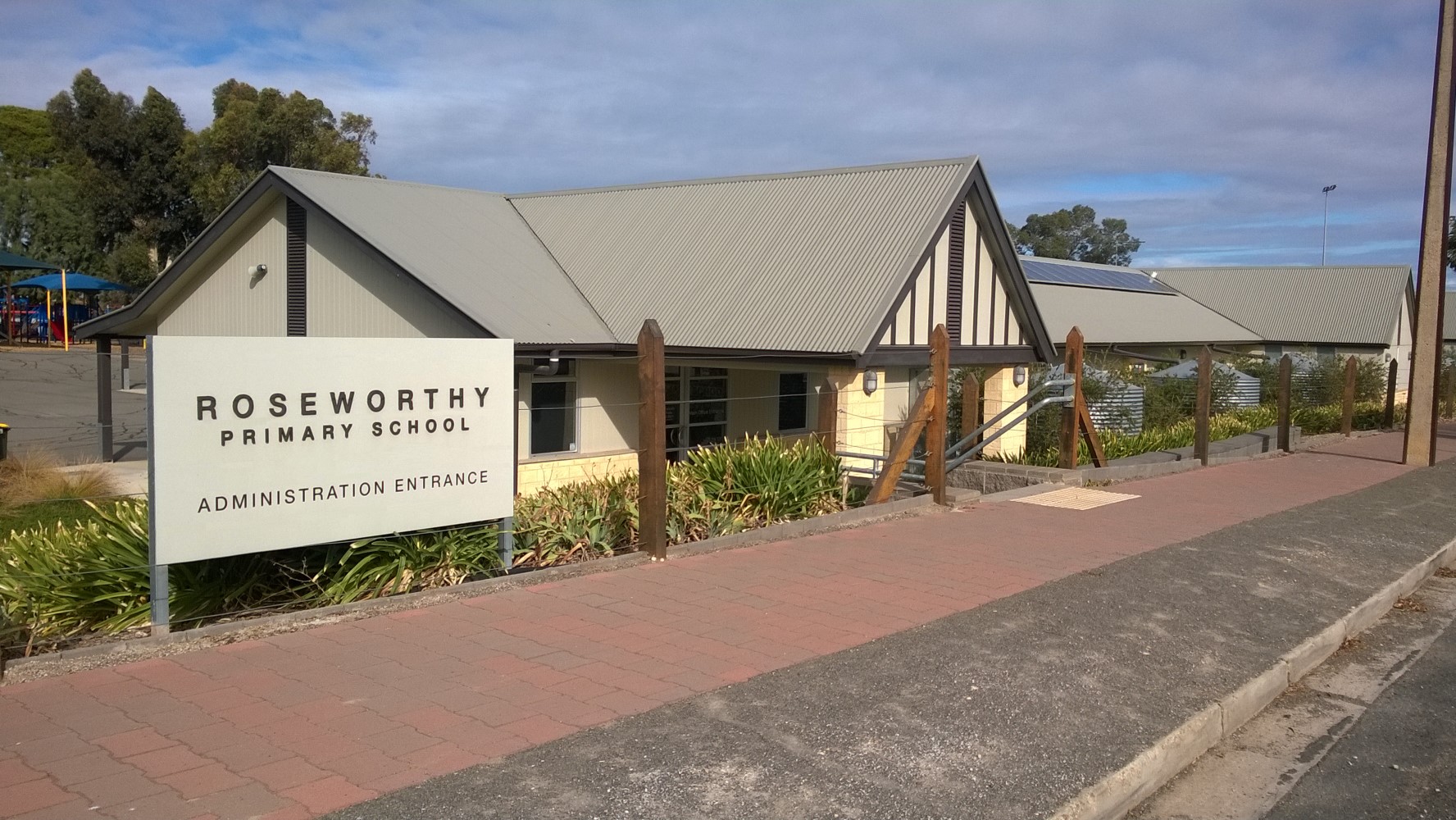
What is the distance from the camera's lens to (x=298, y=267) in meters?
16.7

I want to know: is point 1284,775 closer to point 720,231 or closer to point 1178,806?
point 1178,806

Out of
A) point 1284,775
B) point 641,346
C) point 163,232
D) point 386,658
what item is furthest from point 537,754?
point 163,232

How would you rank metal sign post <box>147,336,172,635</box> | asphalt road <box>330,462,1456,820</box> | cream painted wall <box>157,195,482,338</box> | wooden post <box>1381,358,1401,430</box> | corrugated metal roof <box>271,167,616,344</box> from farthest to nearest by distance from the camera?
wooden post <box>1381,358,1401,430</box>
cream painted wall <box>157,195,482,338</box>
corrugated metal roof <box>271,167,616,344</box>
metal sign post <box>147,336,172,635</box>
asphalt road <box>330,462,1456,820</box>

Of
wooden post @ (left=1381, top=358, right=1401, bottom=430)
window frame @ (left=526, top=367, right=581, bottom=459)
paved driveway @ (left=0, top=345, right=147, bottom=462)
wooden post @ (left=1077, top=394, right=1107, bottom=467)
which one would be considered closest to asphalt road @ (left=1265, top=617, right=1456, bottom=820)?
wooden post @ (left=1077, top=394, right=1107, bottom=467)

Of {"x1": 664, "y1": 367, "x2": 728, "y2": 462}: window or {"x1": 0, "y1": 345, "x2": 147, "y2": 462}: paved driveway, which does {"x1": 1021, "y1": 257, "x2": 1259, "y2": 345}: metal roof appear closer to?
{"x1": 664, "y1": 367, "x2": 728, "y2": 462}: window

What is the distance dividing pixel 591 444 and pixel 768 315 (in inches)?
125

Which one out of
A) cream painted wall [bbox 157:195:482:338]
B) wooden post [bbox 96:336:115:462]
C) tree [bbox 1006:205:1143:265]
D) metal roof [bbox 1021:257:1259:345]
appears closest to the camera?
cream painted wall [bbox 157:195:482:338]

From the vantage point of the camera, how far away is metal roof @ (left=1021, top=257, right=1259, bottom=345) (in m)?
30.3

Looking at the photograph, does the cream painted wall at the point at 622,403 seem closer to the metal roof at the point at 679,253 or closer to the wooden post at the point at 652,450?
the metal roof at the point at 679,253

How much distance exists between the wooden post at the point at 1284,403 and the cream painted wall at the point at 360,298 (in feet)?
46.4

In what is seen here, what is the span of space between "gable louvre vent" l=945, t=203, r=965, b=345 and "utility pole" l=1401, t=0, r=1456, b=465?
7.99m

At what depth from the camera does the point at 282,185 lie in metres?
16.2

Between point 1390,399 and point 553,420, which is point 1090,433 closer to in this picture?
point 553,420

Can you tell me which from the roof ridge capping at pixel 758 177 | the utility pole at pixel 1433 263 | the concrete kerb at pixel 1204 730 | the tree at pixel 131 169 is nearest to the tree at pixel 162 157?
the tree at pixel 131 169
